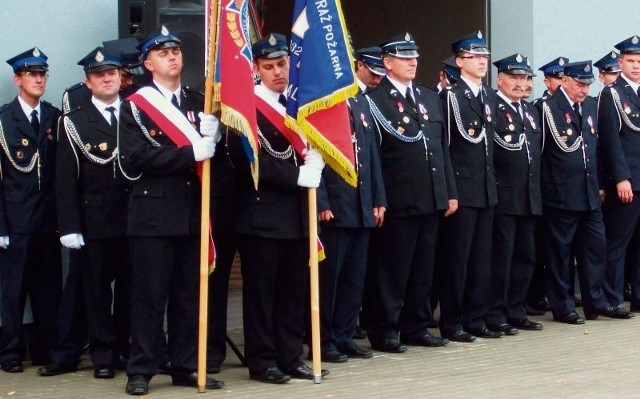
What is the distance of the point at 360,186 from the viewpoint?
9.64m

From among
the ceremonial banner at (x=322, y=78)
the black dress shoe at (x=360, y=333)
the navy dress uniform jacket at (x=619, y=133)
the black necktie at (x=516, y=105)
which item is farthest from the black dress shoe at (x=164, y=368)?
the navy dress uniform jacket at (x=619, y=133)

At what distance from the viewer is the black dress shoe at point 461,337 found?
10258 millimetres

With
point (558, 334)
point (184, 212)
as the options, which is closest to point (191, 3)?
point (184, 212)

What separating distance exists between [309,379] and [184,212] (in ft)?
4.27

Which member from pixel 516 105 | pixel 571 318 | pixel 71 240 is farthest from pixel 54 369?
pixel 571 318

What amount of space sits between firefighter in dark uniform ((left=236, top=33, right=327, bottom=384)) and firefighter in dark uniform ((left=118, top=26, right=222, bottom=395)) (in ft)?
1.09

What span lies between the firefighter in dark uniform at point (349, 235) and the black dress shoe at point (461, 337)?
34.3 inches

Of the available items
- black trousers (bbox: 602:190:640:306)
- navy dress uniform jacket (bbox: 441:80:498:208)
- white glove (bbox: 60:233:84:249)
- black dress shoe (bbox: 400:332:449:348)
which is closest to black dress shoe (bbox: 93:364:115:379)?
white glove (bbox: 60:233:84:249)

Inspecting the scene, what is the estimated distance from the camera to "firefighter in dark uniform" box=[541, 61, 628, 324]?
11125 mm

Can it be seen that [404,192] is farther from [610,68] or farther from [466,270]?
[610,68]

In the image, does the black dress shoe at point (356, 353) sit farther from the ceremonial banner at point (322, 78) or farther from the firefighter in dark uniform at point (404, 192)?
the ceremonial banner at point (322, 78)

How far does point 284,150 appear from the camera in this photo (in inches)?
341

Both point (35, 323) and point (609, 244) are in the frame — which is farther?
point (609, 244)

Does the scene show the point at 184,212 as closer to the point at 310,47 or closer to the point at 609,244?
the point at 310,47
